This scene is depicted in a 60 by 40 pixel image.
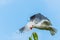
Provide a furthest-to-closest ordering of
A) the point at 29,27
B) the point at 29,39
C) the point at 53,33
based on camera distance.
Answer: the point at 29,39, the point at 53,33, the point at 29,27

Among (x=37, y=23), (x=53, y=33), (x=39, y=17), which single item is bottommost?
(x=53, y=33)

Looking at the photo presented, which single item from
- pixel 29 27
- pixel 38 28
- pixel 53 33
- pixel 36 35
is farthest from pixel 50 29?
pixel 36 35

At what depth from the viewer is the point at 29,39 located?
1800 mm

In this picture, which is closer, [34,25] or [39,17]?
[34,25]

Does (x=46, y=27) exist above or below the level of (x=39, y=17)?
below

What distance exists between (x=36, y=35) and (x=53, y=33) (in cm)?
43

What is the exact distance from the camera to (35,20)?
1481 millimetres

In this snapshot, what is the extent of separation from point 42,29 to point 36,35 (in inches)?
19.3

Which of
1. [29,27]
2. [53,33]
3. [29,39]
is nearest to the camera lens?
[29,27]

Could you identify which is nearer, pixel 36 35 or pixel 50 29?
pixel 50 29

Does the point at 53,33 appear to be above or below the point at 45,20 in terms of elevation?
below

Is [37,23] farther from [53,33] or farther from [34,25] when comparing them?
[53,33]

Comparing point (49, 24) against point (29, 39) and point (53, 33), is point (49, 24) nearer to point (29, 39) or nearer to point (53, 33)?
point (53, 33)

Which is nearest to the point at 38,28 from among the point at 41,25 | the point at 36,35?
the point at 41,25
